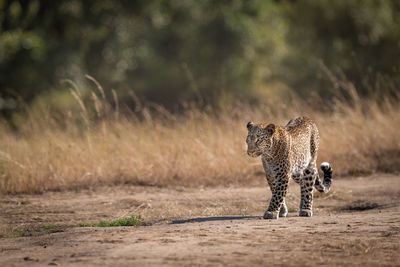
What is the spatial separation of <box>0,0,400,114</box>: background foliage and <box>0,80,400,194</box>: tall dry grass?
10.2 meters

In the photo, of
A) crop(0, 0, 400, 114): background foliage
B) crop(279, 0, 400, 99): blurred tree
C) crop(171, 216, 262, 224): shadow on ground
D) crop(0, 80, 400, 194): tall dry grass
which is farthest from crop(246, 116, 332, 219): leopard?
crop(279, 0, 400, 99): blurred tree

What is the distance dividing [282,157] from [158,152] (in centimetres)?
422

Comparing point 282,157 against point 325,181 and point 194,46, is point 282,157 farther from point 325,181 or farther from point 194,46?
point 194,46

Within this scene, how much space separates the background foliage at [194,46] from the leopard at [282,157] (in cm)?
1472

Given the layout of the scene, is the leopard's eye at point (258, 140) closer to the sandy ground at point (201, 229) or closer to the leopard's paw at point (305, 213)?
the sandy ground at point (201, 229)

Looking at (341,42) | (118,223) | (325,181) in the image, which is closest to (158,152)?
(325,181)

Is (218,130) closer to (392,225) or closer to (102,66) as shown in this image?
(392,225)

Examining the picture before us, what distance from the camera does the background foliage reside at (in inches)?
931

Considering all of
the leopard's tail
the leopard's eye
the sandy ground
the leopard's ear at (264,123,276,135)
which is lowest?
the sandy ground

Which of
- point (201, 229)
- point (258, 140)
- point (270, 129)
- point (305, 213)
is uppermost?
point (270, 129)

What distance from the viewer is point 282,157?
8008 millimetres

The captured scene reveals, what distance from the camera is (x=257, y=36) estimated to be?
86.9ft

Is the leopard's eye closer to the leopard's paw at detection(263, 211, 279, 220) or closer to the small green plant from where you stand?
the leopard's paw at detection(263, 211, 279, 220)

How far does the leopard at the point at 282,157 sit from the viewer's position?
25.6 feet
